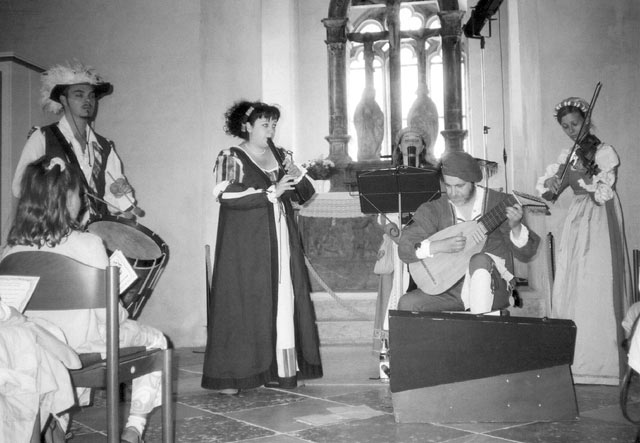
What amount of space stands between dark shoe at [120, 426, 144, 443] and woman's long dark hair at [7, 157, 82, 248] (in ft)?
2.77

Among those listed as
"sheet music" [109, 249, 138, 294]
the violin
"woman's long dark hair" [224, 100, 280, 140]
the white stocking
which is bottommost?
the white stocking

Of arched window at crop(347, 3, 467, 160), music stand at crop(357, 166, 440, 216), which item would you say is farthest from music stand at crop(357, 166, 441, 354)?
arched window at crop(347, 3, 467, 160)

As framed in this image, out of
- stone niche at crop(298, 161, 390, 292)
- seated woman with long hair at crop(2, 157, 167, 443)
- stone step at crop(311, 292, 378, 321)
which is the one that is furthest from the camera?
stone niche at crop(298, 161, 390, 292)

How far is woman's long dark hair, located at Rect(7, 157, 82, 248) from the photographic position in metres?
2.36

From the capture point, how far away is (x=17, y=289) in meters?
2.09

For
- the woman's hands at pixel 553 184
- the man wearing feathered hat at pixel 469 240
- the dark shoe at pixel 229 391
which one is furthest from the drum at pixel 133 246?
the woman's hands at pixel 553 184

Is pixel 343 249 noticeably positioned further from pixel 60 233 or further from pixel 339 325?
pixel 60 233

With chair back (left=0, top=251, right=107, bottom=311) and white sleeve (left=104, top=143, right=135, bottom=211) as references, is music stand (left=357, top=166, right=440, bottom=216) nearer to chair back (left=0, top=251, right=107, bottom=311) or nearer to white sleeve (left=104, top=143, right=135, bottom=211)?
white sleeve (left=104, top=143, right=135, bottom=211)

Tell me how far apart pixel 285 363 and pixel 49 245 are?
206cm

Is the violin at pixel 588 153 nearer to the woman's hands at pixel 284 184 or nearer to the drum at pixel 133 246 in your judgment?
the woman's hands at pixel 284 184

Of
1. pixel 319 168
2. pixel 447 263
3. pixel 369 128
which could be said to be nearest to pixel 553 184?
pixel 447 263

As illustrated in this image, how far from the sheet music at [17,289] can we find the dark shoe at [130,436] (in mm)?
872

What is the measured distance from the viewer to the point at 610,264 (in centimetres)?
441

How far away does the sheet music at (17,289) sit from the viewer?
2068mm
